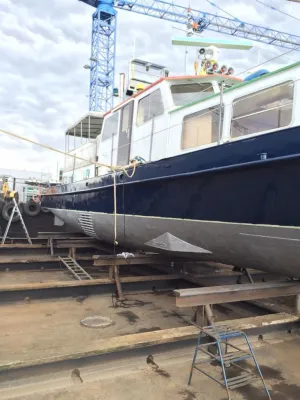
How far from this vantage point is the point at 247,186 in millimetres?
3213

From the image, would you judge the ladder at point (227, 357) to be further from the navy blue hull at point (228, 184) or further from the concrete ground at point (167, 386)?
the navy blue hull at point (228, 184)

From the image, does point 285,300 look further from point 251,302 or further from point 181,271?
point 181,271

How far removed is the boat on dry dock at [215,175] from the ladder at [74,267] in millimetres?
726

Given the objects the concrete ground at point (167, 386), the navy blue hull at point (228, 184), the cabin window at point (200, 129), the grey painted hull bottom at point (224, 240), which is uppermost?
the cabin window at point (200, 129)

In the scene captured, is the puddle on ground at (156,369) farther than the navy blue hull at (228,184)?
No

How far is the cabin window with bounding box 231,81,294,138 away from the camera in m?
3.27

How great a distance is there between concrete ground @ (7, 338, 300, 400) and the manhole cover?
99 centimetres

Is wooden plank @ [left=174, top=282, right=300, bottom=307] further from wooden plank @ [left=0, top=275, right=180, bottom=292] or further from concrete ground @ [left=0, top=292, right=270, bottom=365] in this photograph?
wooden plank @ [left=0, top=275, right=180, bottom=292]

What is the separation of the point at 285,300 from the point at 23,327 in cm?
328

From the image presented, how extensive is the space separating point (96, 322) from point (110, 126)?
3594mm

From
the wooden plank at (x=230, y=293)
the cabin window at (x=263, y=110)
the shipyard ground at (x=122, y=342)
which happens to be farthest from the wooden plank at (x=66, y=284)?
the cabin window at (x=263, y=110)

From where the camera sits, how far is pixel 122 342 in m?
2.62

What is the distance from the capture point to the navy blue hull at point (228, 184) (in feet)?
9.56

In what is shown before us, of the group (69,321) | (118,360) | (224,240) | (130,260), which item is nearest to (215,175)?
(224,240)
